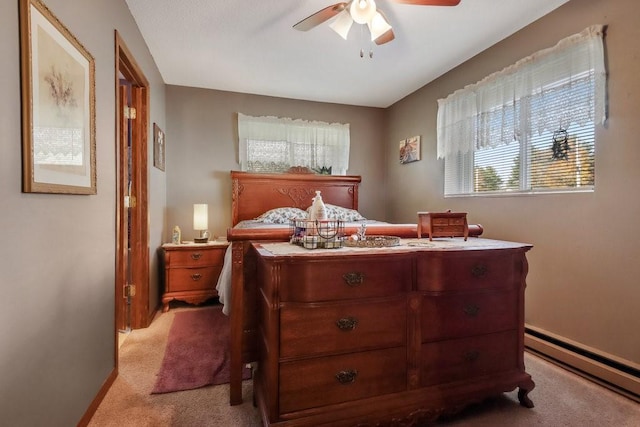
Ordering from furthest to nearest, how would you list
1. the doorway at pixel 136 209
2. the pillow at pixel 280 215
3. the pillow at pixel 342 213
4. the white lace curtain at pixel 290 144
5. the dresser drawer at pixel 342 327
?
the white lace curtain at pixel 290 144 → the pillow at pixel 342 213 → the pillow at pixel 280 215 → the doorway at pixel 136 209 → the dresser drawer at pixel 342 327

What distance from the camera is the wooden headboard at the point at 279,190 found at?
388cm

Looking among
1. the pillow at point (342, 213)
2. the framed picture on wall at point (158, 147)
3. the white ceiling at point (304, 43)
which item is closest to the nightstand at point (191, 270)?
the framed picture on wall at point (158, 147)

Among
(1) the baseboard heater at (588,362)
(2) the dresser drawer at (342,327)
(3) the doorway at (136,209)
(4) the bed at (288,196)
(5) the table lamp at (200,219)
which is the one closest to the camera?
(2) the dresser drawer at (342,327)

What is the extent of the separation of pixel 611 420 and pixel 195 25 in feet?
12.2

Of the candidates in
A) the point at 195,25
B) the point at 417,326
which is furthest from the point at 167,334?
the point at 195,25

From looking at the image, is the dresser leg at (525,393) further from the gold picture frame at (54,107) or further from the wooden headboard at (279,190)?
the wooden headboard at (279,190)

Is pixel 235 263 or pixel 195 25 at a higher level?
pixel 195 25

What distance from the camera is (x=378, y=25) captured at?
200 cm

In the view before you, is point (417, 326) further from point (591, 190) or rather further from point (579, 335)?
point (591, 190)

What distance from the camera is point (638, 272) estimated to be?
5.82 feet

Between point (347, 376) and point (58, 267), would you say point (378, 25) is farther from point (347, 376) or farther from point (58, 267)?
point (58, 267)

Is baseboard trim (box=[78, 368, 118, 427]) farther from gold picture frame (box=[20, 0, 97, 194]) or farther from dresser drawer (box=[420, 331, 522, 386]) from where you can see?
dresser drawer (box=[420, 331, 522, 386])

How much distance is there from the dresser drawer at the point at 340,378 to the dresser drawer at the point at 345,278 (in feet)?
0.92

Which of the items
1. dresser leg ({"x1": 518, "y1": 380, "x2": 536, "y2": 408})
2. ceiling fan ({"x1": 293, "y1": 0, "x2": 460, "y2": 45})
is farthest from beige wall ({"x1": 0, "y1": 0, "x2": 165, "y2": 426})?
dresser leg ({"x1": 518, "y1": 380, "x2": 536, "y2": 408})
